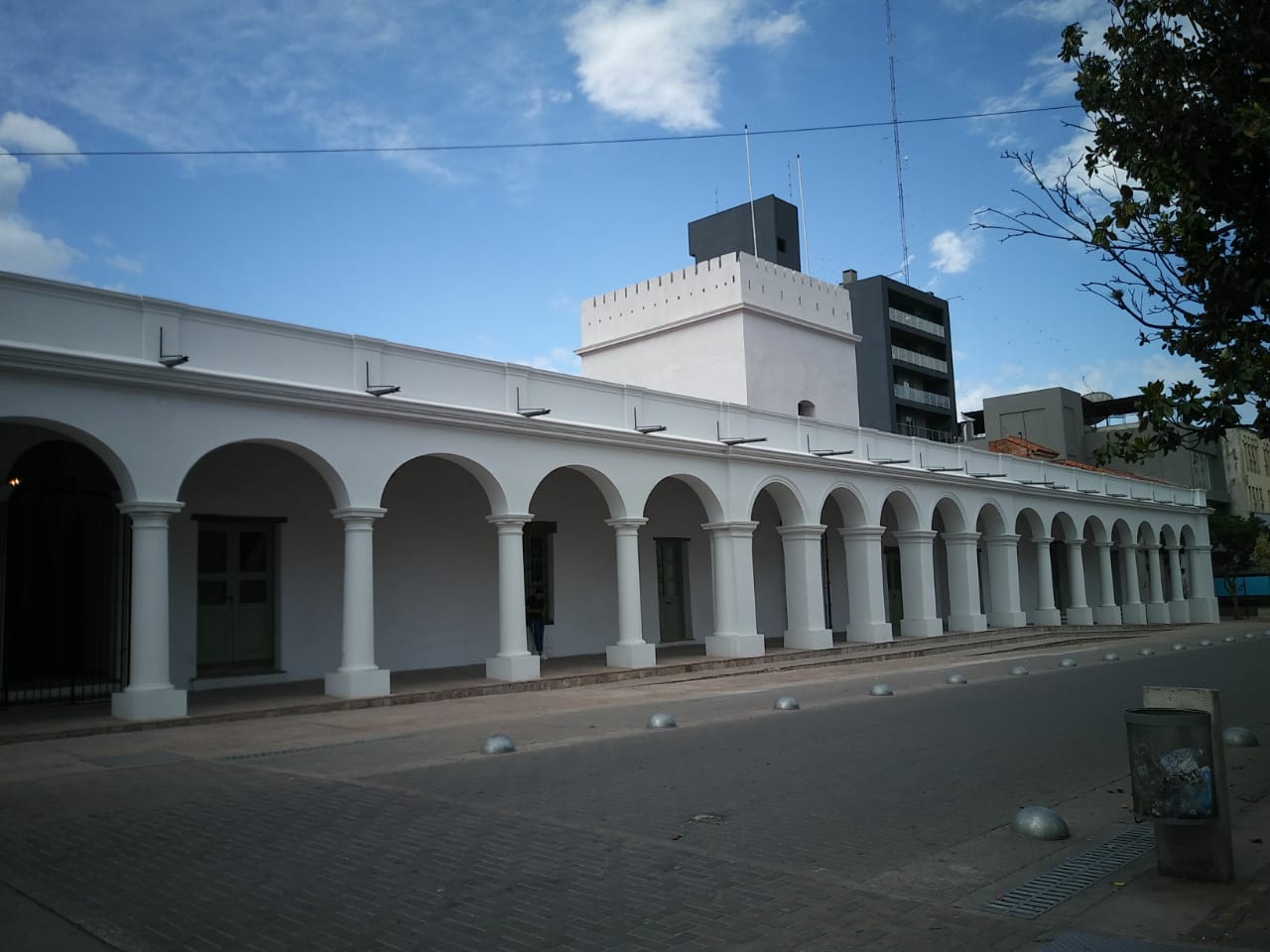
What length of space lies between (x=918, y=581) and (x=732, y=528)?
25.7 feet

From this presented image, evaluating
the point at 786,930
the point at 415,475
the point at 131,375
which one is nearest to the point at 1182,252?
the point at 786,930

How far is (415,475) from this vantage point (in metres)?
18.0

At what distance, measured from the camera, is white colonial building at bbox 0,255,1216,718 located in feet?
39.7

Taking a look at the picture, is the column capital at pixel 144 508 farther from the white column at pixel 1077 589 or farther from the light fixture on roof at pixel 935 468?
the white column at pixel 1077 589

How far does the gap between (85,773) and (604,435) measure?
1066 centimetres

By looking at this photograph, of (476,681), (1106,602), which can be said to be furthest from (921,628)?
(476,681)

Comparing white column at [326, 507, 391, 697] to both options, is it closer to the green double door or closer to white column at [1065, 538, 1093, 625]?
the green double door

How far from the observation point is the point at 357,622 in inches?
553

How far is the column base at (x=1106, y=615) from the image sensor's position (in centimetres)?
3431

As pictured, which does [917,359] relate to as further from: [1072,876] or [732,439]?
[1072,876]

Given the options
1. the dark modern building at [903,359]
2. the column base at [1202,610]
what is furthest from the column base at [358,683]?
the dark modern building at [903,359]

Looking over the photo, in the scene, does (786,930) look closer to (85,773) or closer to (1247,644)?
(85,773)

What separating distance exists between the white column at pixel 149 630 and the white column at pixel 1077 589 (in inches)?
1140

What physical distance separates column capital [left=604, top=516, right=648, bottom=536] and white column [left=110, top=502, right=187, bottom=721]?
328 inches
